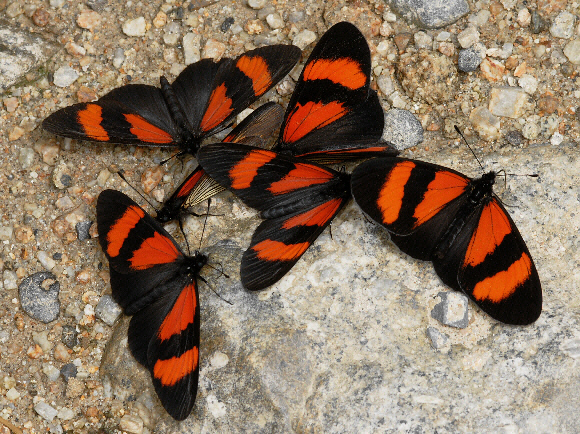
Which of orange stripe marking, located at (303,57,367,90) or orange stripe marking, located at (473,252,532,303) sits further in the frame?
orange stripe marking, located at (303,57,367,90)

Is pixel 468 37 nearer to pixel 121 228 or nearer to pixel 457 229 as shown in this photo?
pixel 457 229

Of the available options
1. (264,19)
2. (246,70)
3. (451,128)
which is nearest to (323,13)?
(264,19)

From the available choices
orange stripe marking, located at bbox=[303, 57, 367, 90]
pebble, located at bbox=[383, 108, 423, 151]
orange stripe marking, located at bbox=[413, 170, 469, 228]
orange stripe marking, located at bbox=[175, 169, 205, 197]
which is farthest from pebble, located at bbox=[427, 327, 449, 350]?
orange stripe marking, located at bbox=[175, 169, 205, 197]

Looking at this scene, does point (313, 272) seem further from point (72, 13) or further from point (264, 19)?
point (72, 13)

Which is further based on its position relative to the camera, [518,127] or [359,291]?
[518,127]

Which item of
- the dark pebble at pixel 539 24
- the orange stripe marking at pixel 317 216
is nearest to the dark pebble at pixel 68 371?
the orange stripe marking at pixel 317 216

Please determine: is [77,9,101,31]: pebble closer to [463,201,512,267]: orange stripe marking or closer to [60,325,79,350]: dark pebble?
[60,325,79,350]: dark pebble
